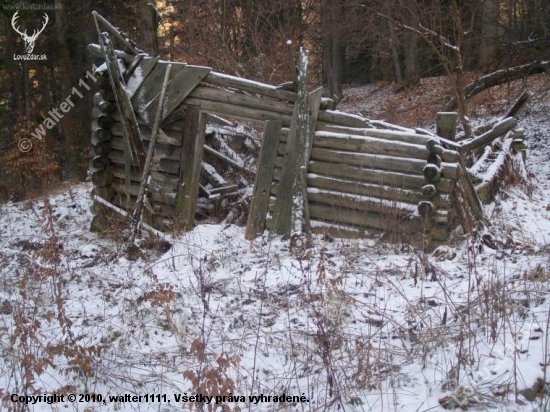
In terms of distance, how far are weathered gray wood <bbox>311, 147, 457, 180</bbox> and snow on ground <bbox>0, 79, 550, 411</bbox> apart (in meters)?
0.96

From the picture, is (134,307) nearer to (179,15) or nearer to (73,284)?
(73,284)

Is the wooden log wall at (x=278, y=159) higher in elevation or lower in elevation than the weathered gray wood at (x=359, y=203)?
higher

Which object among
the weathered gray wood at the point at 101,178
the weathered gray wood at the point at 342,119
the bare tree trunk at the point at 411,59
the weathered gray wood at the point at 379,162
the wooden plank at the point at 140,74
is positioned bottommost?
the weathered gray wood at the point at 379,162

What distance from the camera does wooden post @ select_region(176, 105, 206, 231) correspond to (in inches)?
314

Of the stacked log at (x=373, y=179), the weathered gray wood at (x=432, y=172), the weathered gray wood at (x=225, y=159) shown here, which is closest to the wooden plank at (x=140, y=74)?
the weathered gray wood at (x=225, y=159)

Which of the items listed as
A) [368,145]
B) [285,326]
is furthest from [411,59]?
[285,326]

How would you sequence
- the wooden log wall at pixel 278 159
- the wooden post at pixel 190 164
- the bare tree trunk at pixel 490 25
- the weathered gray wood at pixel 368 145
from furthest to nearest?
the bare tree trunk at pixel 490 25 → the wooden post at pixel 190 164 → the weathered gray wood at pixel 368 145 → the wooden log wall at pixel 278 159

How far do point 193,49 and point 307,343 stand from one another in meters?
11.3

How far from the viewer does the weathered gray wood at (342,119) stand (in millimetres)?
7242

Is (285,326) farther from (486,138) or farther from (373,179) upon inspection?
(486,138)

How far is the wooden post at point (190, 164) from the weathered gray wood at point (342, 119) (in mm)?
1852

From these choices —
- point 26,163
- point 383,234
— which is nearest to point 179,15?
point 26,163

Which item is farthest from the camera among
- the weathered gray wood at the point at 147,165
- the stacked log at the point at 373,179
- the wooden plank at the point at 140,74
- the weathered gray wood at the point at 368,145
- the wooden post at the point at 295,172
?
the wooden plank at the point at 140,74

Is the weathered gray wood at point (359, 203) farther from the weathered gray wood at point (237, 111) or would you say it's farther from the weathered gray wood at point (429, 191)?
the weathered gray wood at point (237, 111)
